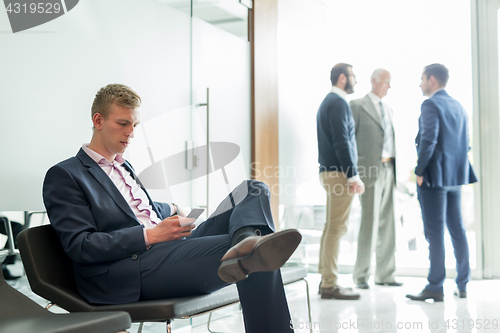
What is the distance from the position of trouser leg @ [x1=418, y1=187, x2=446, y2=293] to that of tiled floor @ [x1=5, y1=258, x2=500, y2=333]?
16cm

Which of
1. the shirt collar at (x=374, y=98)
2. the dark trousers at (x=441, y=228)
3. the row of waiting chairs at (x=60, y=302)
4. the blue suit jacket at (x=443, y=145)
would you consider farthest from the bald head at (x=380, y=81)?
the row of waiting chairs at (x=60, y=302)

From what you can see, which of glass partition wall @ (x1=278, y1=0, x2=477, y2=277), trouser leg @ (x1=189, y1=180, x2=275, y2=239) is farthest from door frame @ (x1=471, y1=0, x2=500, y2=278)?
trouser leg @ (x1=189, y1=180, x2=275, y2=239)

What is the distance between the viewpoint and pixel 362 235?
13.5 ft

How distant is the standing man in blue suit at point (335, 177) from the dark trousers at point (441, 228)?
50cm

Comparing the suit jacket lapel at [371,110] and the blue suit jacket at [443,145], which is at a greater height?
the suit jacket lapel at [371,110]

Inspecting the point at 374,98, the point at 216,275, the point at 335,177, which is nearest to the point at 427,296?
the point at 335,177

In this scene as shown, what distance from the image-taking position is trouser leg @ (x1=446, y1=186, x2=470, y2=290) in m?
3.47

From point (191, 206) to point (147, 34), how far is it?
1.01 m

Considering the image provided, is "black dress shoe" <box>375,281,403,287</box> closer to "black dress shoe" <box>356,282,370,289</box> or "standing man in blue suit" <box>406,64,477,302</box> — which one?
"black dress shoe" <box>356,282,370,289</box>

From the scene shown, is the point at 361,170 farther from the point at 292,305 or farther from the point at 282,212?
the point at 292,305

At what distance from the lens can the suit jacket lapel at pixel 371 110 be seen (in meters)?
A: 4.09

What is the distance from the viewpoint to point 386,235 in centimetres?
409

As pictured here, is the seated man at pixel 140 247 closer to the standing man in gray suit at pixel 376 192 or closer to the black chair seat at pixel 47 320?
the black chair seat at pixel 47 320

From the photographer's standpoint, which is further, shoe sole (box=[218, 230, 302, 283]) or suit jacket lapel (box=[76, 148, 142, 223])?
suit jacket lapel (box=[76, 148, 142, 223])
